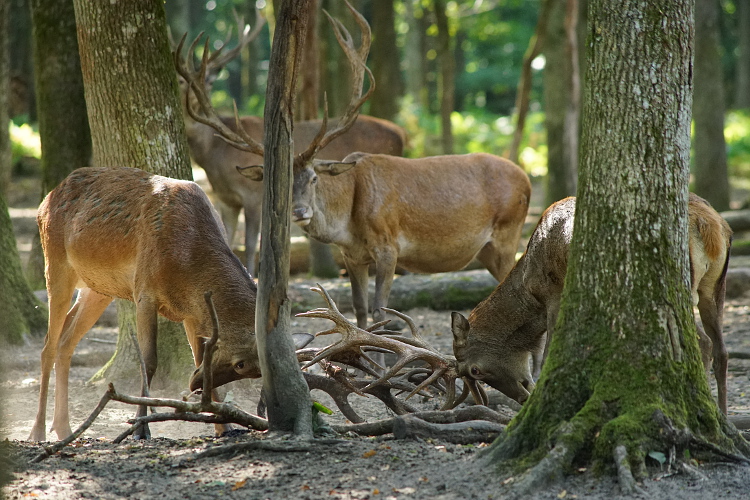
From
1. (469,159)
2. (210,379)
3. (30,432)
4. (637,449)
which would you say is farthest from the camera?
(469,159)

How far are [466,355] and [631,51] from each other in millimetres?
2479

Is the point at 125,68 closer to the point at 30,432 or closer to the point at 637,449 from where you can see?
the point at 30,432

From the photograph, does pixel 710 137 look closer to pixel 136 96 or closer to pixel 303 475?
→ pixel 136 96

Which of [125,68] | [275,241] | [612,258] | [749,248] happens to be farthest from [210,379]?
[749,248]

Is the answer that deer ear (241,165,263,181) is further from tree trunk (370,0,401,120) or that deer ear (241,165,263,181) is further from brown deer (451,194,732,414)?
tree trunk (370,0,401,120)

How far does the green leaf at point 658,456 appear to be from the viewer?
12.5 feet

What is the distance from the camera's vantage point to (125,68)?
668cm

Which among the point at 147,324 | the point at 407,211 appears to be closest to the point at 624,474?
the point at 147,324

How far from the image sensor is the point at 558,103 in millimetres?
14211

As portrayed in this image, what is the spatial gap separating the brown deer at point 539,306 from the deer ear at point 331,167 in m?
2.43

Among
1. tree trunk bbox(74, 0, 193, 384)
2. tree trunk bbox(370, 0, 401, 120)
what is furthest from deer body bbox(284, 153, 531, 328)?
tree trunk bbox(370, 0, 401, 120)

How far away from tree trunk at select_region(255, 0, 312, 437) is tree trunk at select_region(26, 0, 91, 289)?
17.0 feet

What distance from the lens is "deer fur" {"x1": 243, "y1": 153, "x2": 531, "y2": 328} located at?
831 cm

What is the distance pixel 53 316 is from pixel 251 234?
16.5 ft
